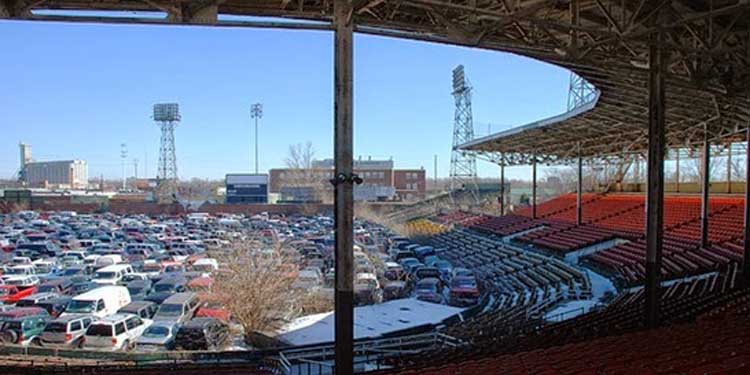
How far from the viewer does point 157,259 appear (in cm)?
2811

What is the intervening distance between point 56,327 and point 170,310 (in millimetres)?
3058

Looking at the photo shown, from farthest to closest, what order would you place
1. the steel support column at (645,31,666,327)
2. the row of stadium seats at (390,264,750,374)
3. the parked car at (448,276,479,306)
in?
the parked car at (448,276,479,306) → the steel support column at (645,31,666,327) → the row of stadium seats at (390,264,750,374)

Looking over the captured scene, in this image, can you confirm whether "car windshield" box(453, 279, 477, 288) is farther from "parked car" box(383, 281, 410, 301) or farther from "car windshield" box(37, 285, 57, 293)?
"car windshield" box(37, 285, 57, 293)

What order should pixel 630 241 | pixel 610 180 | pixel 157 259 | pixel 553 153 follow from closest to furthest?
pixel 630 241 < pixel 157 259 < pixel 553 153 < pixel 610 180

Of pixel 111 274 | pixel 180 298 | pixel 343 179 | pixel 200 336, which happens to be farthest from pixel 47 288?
pixel 343 179

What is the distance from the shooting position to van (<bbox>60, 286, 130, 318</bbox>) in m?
16.3

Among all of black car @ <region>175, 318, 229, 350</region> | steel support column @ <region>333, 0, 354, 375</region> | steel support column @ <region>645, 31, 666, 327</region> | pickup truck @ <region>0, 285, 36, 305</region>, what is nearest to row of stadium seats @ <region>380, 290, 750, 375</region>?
steel support column @ <region>333, 0, 354, 375</region>

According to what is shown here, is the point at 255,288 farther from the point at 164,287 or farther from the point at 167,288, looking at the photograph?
the point at 164,287

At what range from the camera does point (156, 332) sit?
1404 cm

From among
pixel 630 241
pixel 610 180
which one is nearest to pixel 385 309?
pixel 630 241

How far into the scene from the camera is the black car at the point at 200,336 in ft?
45.1

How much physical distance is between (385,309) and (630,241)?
39.2 feet

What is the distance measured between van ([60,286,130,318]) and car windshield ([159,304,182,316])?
5.50 feet

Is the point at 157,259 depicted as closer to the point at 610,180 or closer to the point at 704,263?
the point at 704,263
